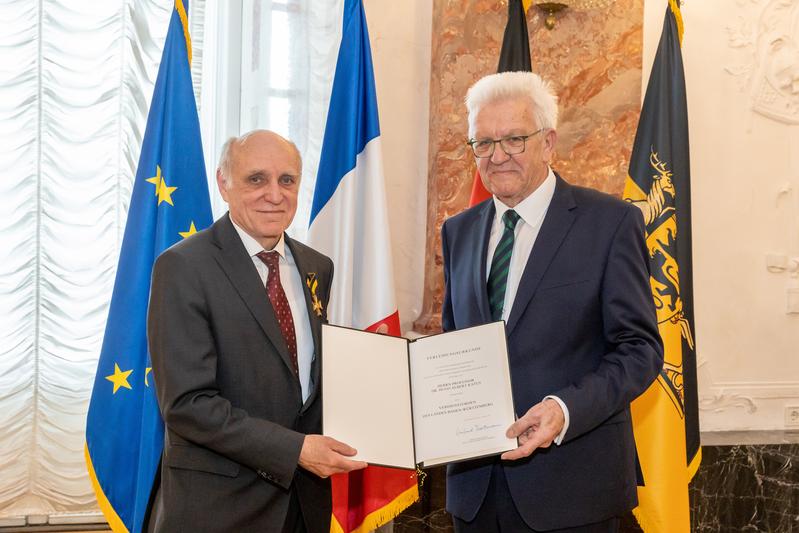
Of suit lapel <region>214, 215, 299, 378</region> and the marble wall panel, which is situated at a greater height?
suit lapel <region>214, 215, 299, 378</region>

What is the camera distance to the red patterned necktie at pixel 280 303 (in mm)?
2248

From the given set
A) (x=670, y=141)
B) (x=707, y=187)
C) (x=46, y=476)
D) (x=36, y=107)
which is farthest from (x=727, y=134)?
(x=46, y=476)

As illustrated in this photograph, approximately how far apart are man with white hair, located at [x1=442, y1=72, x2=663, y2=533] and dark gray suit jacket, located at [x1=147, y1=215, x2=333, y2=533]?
553 mm

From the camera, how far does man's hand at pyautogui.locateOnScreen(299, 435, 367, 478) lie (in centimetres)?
208

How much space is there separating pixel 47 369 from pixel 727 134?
386 centimetres

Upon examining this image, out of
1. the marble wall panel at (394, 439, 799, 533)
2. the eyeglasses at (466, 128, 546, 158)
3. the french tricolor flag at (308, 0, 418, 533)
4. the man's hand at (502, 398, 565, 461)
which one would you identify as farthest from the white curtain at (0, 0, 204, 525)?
the marble wall panel at (394, 439, 799, 533)

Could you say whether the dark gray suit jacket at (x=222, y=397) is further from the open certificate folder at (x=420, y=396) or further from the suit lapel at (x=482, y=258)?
the suit lapel at (x=482, y=258)

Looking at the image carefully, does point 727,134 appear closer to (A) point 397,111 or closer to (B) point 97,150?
(A) point 397,111

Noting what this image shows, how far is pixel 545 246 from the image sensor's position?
224 centimetres

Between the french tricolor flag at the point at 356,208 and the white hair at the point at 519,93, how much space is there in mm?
1151

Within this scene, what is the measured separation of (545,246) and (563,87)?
2.04 m

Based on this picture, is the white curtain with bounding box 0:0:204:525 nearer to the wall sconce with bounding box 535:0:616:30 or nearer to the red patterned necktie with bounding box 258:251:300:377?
the red patterned necktie with bounding box 258:251:300:377

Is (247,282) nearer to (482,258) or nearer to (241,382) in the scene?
(241,382)
